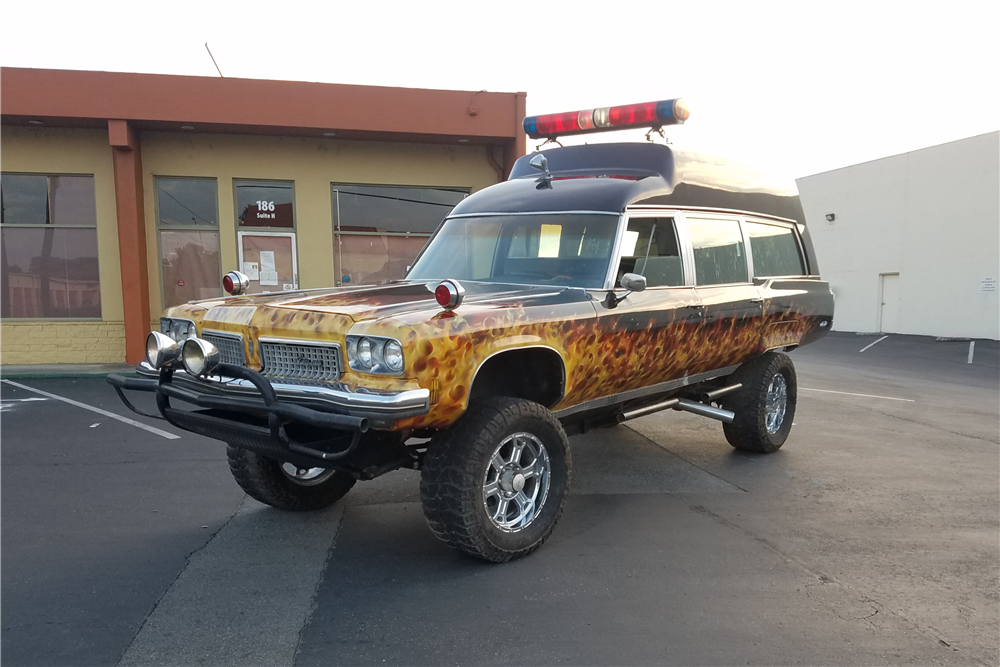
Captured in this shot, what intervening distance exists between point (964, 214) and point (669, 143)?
18713 mm

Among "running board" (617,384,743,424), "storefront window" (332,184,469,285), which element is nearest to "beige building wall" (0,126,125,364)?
"storefront window" (332,184,469,285)

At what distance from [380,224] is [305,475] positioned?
8823 mm

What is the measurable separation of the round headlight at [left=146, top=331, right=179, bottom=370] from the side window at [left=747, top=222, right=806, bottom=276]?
15.0ft

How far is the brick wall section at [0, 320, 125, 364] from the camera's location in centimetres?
1214

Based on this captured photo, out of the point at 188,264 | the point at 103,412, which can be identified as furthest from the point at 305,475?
the point at 188,264

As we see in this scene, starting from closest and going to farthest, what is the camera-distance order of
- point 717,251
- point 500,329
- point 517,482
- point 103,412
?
point 500,329
point 517,482
point 717,251
point 103,412

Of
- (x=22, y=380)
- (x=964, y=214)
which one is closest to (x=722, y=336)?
(x=22, y=380)

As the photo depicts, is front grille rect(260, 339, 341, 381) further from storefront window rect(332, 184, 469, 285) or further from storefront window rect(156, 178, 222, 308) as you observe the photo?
storefront window rect(156, 178, 222, 308)

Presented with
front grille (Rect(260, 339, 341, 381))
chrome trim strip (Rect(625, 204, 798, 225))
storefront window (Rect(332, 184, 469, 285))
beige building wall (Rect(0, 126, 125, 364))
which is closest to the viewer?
front grille (Rect(260, 339, 341, 381))

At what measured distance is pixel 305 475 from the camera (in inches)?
186

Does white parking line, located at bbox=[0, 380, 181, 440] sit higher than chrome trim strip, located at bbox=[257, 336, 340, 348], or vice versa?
chrome trim strip, located at bbox=[257, 336, 340, 348]

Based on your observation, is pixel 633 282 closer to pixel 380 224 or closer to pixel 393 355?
pixel 393 355

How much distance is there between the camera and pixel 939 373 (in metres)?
13.7

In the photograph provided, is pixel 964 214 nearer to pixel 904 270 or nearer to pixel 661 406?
pixel 904 270
